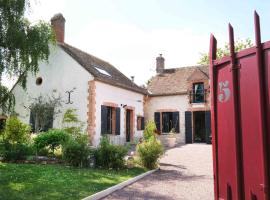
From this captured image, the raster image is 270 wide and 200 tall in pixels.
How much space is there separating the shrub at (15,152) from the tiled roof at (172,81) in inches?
558

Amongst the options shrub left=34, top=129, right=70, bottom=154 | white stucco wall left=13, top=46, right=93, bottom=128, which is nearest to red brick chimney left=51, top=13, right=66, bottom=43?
white stucco wall left=13, top=46, right=93, bottom=128

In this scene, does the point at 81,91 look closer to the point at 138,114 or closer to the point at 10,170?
the point at 138,114

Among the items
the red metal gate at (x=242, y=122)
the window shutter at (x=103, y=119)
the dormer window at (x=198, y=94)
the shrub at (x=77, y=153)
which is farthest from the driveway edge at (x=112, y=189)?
the dormer window at (x=198, y=94)

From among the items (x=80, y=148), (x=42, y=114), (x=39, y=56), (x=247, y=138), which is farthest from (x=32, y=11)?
(x=247, y=138)

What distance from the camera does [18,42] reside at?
1029 cm

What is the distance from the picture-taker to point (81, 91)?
16.8 metres

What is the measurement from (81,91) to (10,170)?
27.7 feet

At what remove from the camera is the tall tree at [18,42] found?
399 inches

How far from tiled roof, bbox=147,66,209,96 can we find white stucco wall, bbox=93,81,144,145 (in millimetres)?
2589

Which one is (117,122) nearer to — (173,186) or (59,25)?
(59,25)

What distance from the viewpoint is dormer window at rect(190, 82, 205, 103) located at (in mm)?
22516

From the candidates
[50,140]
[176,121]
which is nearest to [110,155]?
[50,140]

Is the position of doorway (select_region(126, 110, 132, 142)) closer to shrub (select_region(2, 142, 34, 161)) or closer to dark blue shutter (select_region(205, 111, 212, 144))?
dark blue shutter (select_region(205, 111, 212, 144))

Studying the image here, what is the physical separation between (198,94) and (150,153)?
13.4 meters
